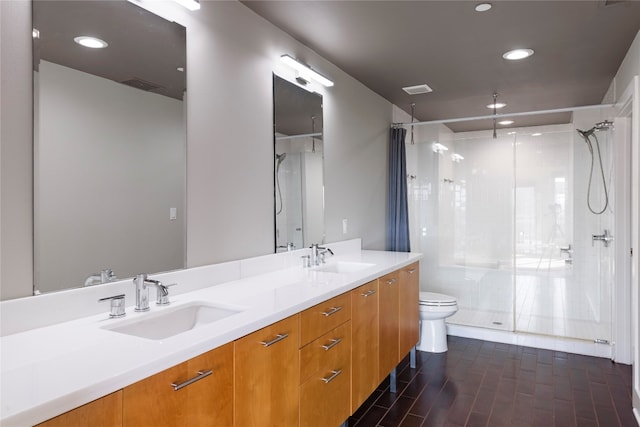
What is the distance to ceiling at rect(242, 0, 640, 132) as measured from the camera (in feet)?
7.57

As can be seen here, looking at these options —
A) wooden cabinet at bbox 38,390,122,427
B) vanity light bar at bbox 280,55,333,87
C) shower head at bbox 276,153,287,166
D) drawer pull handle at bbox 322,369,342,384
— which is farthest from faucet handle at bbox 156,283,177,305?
vanity light bar at bbox 280,55,333,87

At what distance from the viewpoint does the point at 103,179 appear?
61.4 inches

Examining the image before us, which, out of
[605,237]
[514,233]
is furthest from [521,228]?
[605,237]

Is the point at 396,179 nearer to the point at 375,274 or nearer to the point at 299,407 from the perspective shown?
the point at 375,274

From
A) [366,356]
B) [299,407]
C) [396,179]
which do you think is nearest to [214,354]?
[299,407]

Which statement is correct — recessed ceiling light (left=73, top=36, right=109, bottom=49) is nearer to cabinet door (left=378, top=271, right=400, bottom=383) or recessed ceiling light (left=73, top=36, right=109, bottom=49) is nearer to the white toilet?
cabinet door (left=378, top=271, right=400, bottom=383)

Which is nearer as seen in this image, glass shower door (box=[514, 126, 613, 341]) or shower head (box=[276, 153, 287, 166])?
shower head (box=[276, 153, 287, 166])

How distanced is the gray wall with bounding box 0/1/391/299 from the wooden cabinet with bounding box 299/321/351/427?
709 millimetres

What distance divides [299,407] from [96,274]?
0.97m

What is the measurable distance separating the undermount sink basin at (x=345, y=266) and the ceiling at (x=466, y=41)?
1474 millimetres

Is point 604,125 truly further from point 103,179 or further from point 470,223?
point 103,179

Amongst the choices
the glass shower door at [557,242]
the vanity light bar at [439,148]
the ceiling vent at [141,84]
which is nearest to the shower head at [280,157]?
the ceiling vent at [141,84]

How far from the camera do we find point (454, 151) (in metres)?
4.41

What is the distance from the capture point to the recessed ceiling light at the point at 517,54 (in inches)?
115
